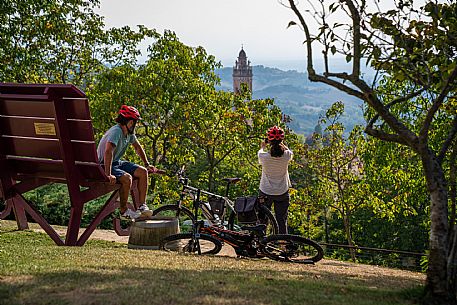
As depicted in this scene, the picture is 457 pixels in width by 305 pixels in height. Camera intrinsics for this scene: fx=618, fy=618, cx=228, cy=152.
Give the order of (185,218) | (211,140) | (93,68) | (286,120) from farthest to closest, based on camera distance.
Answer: (286,120) < (93,68) < (211,140) < (185,218)

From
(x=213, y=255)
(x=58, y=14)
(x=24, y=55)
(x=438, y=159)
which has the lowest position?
(x=213, y=255)

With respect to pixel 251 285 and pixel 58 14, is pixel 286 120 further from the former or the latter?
pixel 251 285

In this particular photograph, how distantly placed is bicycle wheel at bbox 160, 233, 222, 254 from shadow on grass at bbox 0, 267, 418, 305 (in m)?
2.00

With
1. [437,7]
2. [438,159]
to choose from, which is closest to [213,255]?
[438,159]

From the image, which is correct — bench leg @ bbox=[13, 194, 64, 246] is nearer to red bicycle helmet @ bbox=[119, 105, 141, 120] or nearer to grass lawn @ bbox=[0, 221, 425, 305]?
grass lawn @ bbox=[0, 221, 425, 305]

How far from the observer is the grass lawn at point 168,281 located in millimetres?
4625

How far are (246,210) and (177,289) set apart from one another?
137 inches

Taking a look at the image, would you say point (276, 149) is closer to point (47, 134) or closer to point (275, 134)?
point (275, 134)

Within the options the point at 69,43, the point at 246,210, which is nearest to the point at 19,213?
the point at 246,210

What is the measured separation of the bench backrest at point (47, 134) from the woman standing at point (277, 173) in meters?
2.27

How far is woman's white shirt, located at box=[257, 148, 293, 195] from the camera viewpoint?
27.8ft

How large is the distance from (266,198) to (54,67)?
49.0 ft

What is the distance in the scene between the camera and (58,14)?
19.5m

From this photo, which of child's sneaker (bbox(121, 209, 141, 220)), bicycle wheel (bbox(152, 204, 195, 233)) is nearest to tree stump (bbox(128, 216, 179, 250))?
child's sneaker (bbox(121, 209, 141, 220))
